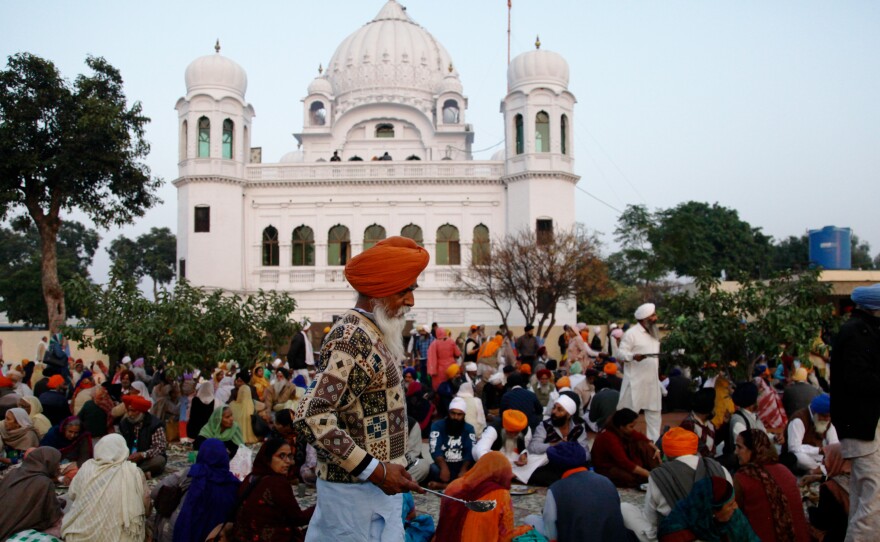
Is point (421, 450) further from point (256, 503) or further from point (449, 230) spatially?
point (449, 230)

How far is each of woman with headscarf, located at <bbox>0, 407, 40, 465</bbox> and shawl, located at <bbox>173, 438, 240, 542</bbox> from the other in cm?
360

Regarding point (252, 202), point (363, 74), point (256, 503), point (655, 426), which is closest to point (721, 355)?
point (655, 426)

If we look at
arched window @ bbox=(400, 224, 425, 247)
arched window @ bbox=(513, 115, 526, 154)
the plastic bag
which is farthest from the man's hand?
arched window @ bbox=(513, 115, 526, 154)

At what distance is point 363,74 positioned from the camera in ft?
120

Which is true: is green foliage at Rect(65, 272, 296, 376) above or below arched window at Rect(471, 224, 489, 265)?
below

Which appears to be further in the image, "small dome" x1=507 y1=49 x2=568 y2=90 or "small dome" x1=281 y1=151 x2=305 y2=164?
"small dome" x1=281 y1=151 x2=305 y2=164

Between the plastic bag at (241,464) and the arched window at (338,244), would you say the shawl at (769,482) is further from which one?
the arched window at (338,244)

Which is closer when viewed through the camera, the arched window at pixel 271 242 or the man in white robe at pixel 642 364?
the man in white robe at pixel 642 364

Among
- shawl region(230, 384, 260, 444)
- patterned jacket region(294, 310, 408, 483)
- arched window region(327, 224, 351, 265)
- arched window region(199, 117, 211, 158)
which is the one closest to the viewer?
patterned jacket region(294, 310, 408, 483)

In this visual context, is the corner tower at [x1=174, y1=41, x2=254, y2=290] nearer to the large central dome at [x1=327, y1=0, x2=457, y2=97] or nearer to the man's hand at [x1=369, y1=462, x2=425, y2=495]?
the large central dome at [x1=327, y1=0, x2=457, y2=97]

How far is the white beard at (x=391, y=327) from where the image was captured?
3098 millimetres

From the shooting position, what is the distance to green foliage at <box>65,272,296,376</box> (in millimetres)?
10664

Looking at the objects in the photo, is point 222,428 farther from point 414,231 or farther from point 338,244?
point 338,244

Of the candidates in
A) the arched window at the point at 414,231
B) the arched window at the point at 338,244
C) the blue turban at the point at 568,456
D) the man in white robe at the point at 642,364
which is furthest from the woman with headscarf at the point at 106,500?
the arched window at the point at 338,244
